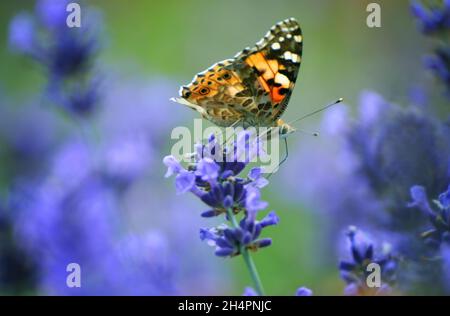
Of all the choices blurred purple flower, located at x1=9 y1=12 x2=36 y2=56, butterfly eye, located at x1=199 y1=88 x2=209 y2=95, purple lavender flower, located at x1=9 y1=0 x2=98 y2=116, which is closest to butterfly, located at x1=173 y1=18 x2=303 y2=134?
butterfly eye, located at x1=199 y1=88 x2=209 y2=95

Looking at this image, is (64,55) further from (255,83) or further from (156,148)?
(255,83)

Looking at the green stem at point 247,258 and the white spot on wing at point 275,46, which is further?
the white spot on wing at point 275,46

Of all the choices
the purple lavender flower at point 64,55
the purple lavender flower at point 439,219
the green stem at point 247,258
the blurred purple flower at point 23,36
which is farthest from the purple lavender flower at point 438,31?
the blurred purple flower at point 23,36

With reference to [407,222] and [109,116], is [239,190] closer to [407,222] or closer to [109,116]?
[407,222]

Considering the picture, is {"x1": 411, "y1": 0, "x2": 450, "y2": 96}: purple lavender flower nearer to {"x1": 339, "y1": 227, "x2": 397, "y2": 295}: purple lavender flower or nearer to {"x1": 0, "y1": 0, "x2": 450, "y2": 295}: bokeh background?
{"x1": 0, "y1": 0, "x2": 450, "y2": 295}: bokeh background

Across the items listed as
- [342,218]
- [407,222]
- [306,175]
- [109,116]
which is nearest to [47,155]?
[109,116]

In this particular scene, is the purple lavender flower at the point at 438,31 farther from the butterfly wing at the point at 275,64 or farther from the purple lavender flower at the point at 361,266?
the purple lavender flower at the point at 361,266
